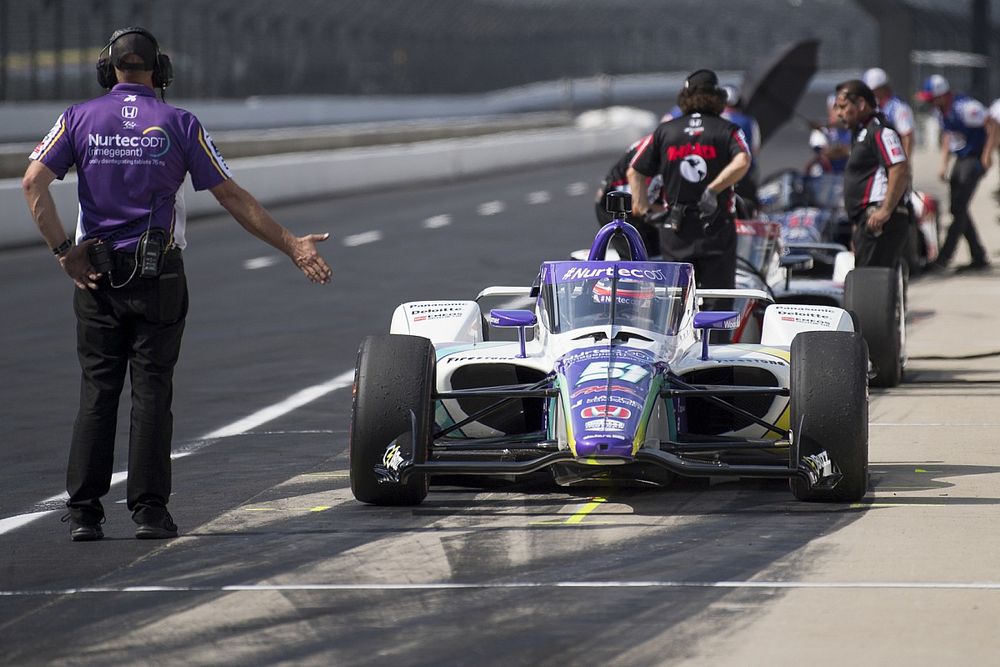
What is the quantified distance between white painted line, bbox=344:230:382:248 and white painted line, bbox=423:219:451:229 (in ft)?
3.12

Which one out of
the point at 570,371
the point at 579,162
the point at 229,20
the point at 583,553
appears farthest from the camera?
the point at 229,20

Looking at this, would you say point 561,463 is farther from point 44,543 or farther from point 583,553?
point 44,543

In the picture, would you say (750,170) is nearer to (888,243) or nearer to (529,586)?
(888,243)

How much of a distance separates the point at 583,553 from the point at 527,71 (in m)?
72.3

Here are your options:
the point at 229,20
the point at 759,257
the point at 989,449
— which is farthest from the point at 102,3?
the point at 989,449

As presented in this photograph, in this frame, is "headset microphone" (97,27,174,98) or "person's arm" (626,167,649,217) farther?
"person's arm" (626,167,649,217)

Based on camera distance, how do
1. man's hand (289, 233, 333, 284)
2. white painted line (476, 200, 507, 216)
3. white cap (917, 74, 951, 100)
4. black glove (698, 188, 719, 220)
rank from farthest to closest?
white painted line (476, 200, 507, 216), white cap (917, 74, 951, 100), black glove (698, 188, 719, 220), man's hand (289, 233, 333, 284)

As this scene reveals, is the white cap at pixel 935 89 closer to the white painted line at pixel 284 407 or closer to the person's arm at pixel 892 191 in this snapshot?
the person's arm at pixel 892 191

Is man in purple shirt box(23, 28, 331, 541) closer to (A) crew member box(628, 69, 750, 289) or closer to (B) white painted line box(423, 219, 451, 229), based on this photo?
(A) crew member box(628, 69, 750, 289)

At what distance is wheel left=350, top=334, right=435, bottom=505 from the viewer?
7.37 m

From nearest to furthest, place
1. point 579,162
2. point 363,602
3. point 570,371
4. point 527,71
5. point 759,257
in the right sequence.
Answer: point 363,602 < point 570,371 < point 759,257 < point 579,162 < point 527,71

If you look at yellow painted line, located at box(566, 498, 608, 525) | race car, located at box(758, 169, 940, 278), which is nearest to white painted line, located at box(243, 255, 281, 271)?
race car, located at box(758, 169, 940, 278)

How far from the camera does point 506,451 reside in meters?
7.61

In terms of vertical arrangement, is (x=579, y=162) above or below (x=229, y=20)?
below
